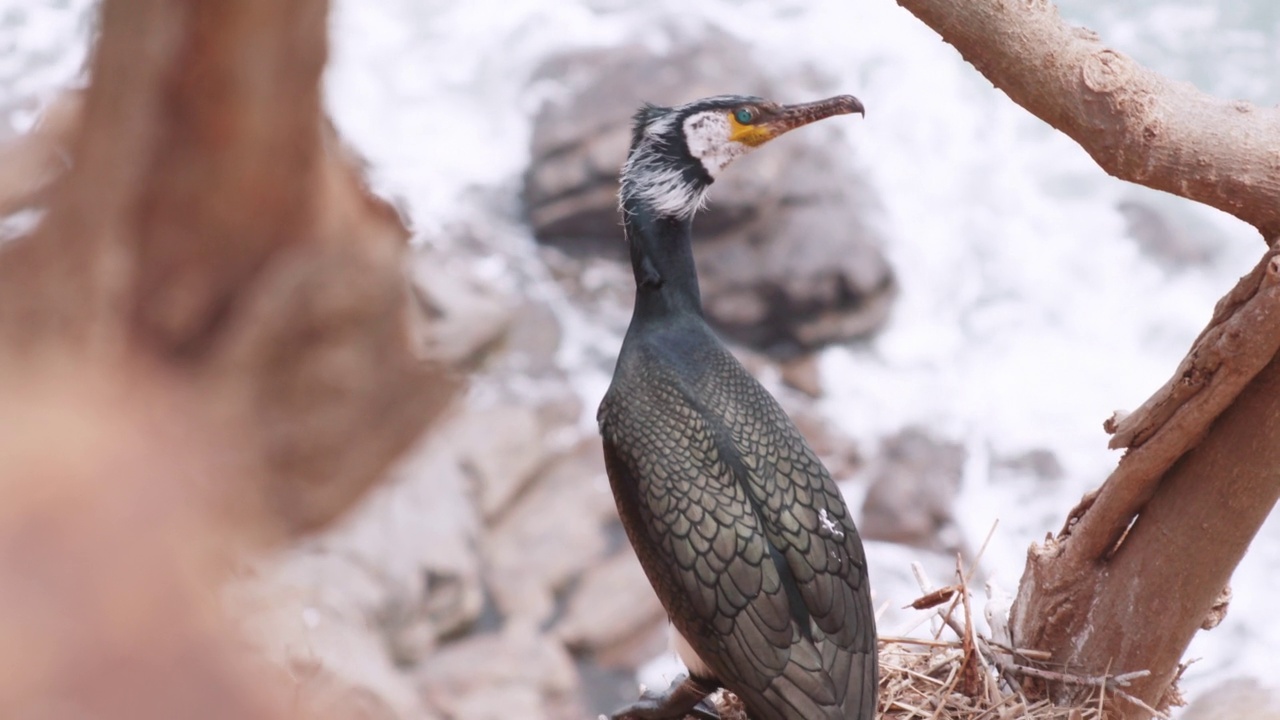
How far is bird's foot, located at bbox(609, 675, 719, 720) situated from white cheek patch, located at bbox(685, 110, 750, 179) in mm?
1020

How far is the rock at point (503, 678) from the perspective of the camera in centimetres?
476

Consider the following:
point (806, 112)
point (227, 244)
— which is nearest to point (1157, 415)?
point (806, 112)

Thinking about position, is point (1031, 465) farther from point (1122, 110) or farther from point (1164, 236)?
point (1122, 110)

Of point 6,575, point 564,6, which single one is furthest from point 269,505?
point 564,6

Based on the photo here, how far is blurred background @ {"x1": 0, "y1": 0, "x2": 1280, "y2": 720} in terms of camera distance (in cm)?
497

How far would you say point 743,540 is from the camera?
2.16 meters

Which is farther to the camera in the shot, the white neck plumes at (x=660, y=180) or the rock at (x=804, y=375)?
the rock at (x=804, y=375)

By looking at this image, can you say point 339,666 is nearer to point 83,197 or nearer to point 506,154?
point 83,197

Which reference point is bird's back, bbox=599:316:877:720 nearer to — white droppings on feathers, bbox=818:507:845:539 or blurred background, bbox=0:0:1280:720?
white droppings on feathers, bbox=818:507:845:539

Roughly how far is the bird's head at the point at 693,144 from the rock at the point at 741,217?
3.45 meters

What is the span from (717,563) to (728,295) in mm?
3943

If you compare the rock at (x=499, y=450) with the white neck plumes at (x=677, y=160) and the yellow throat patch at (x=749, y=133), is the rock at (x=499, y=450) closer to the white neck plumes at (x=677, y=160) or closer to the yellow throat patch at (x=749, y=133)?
the white neck plumes at (x=677, y=160)

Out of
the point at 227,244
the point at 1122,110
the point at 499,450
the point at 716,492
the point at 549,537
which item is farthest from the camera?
the point at 499,450

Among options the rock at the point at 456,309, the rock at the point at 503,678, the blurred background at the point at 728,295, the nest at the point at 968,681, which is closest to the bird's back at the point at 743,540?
the nest at the point at 968,681
